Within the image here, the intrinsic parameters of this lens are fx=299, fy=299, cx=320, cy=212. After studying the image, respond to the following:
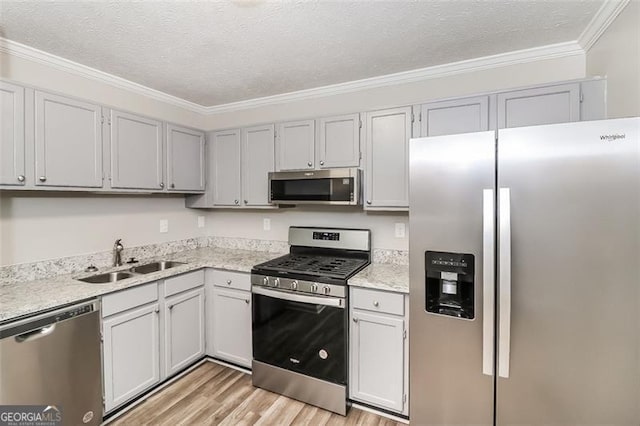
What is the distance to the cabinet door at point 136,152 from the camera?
2.34 m

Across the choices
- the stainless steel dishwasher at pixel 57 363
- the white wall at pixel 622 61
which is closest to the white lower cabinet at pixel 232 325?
the stainless steel dishwasher at pixel 57 363

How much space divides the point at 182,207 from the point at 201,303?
1.15m

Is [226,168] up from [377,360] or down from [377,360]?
up

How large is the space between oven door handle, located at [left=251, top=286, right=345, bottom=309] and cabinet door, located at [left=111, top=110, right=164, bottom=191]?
1323mm

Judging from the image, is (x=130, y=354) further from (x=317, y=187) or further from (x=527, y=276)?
(x=527, y=276)

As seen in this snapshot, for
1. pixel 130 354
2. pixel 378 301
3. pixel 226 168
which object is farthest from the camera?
pixel 226 168

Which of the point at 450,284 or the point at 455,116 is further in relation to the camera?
the point at 455,116

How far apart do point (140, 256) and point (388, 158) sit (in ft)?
7.98

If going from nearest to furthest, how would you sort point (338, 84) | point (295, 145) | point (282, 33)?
point (282, 33) < point (295, 145) < point (338, 84)

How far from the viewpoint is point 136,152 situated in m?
2.49

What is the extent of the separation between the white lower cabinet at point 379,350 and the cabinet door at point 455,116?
122 centimetres

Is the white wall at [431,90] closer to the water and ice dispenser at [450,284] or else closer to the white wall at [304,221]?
the white wall at [304,221]

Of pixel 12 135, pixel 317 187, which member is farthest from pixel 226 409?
pixel 12 135

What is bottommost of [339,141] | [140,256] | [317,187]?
[140,256]
